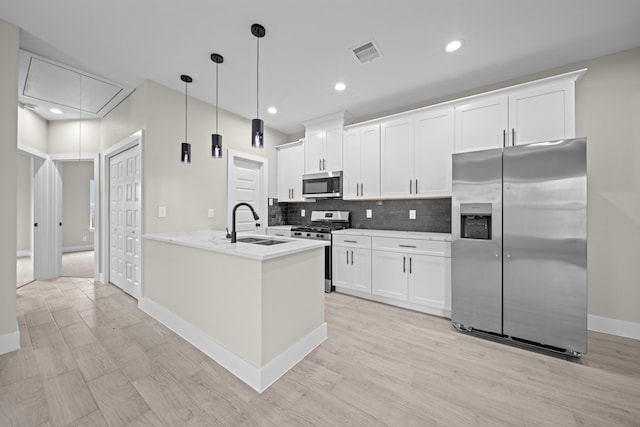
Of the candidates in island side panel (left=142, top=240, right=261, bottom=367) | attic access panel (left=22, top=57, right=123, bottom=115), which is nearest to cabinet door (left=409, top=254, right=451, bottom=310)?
→ island side panel (left=142, top=240, right=261, bottom=367)

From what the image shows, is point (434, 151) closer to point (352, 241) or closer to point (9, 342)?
point (352, 241)

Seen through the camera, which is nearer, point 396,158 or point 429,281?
point 429,281

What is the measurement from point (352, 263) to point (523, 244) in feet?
6.32

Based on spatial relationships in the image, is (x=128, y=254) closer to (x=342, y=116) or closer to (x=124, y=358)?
(x=124, y=358)

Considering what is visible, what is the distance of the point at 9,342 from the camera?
6.94ft

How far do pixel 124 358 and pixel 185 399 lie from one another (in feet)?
2.82

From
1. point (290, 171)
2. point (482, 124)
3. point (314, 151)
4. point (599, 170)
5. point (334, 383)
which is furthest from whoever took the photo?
point (290, 171)

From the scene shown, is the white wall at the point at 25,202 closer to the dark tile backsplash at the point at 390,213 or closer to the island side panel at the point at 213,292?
the island side panel at the point at 213,292

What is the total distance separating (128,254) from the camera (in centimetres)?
342

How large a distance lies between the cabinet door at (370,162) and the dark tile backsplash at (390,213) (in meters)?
0.38

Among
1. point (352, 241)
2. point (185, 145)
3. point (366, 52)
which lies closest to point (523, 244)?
point (352, 241)

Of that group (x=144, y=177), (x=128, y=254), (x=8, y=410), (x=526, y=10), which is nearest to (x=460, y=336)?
(x=526, y=10)

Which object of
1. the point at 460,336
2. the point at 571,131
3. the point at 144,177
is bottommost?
the point at 460,336

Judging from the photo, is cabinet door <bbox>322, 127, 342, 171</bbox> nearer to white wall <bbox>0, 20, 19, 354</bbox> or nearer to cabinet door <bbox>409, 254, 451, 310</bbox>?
cabinet door <bbox>409, 254, 451, 310</bbox>
